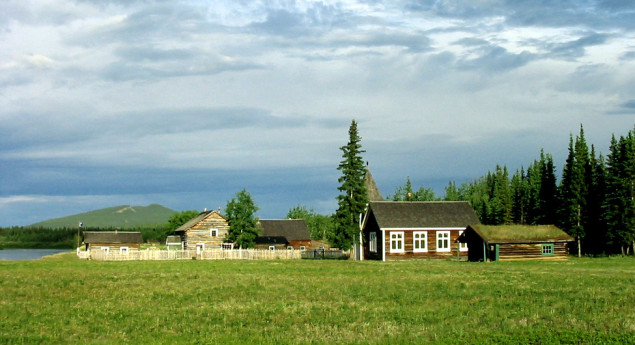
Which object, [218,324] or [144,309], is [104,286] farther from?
[218,324]

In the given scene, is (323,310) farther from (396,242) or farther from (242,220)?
(242,220)

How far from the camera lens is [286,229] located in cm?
10562

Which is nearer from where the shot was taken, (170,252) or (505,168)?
(170,252)

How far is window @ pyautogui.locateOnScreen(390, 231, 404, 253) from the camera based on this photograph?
65.0 m

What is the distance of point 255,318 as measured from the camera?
2120cm

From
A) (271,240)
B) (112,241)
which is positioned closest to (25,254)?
(112,241)

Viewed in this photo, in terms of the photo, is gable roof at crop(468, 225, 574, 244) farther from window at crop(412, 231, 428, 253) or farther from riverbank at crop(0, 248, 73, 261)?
riverbank at crop(0, 248, 73, 261)

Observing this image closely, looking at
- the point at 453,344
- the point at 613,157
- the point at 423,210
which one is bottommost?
the point at 453,344

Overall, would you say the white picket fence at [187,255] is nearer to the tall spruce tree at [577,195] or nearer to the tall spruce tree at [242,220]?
the tall spruce tree at [242,220]

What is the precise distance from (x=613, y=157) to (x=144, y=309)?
72.4 meters

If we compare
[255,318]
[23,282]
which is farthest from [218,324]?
[23,282]

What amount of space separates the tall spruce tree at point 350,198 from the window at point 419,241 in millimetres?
6152

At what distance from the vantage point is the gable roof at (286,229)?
103938 millimetres

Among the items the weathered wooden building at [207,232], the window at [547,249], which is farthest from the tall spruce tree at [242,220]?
the window at [547,249]
